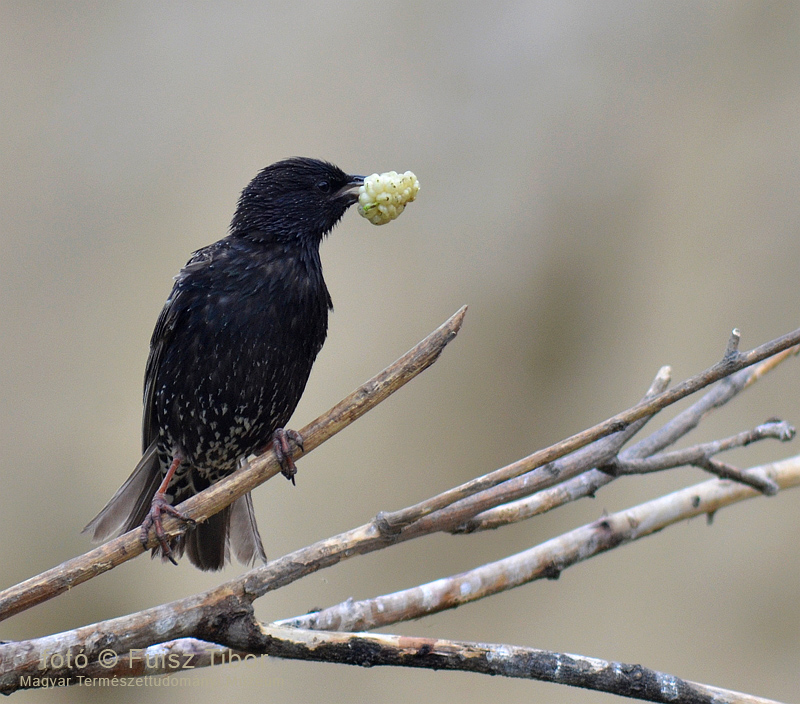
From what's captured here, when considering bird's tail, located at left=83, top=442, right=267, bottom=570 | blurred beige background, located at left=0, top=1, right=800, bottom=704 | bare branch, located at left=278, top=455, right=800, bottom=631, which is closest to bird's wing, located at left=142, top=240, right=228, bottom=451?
bird's tail, located at left=83, top=442, right=267, bottom=570

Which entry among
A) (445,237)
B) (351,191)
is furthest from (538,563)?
(445,237)

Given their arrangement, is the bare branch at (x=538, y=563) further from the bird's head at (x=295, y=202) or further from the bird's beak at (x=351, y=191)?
the bird's beak at (x=351, y=191)

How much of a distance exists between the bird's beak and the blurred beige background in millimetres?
2091

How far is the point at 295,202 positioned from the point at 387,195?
409 millimetres

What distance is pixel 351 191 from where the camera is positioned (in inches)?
105

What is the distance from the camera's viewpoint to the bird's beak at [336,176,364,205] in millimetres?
2672

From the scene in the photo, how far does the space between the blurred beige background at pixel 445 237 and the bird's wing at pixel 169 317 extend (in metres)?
2.01

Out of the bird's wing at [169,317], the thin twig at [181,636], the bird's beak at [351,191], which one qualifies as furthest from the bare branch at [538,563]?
the bird's beak at [351,191]

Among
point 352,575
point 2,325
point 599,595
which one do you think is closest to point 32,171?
point 2,325

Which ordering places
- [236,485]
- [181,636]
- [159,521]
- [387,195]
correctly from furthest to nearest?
[387,195] < [159,521] < [236,485] < [181,636]

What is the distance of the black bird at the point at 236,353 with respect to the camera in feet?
7.98

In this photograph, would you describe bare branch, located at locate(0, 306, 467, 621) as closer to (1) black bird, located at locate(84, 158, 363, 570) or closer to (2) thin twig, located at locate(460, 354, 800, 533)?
(1) black bird, located at locate(84, 158, 363, 570)

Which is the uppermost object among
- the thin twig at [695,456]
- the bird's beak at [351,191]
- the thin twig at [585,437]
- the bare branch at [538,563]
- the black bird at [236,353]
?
the bird's beak at [351,191]

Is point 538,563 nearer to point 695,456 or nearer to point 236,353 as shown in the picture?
point 695,456
